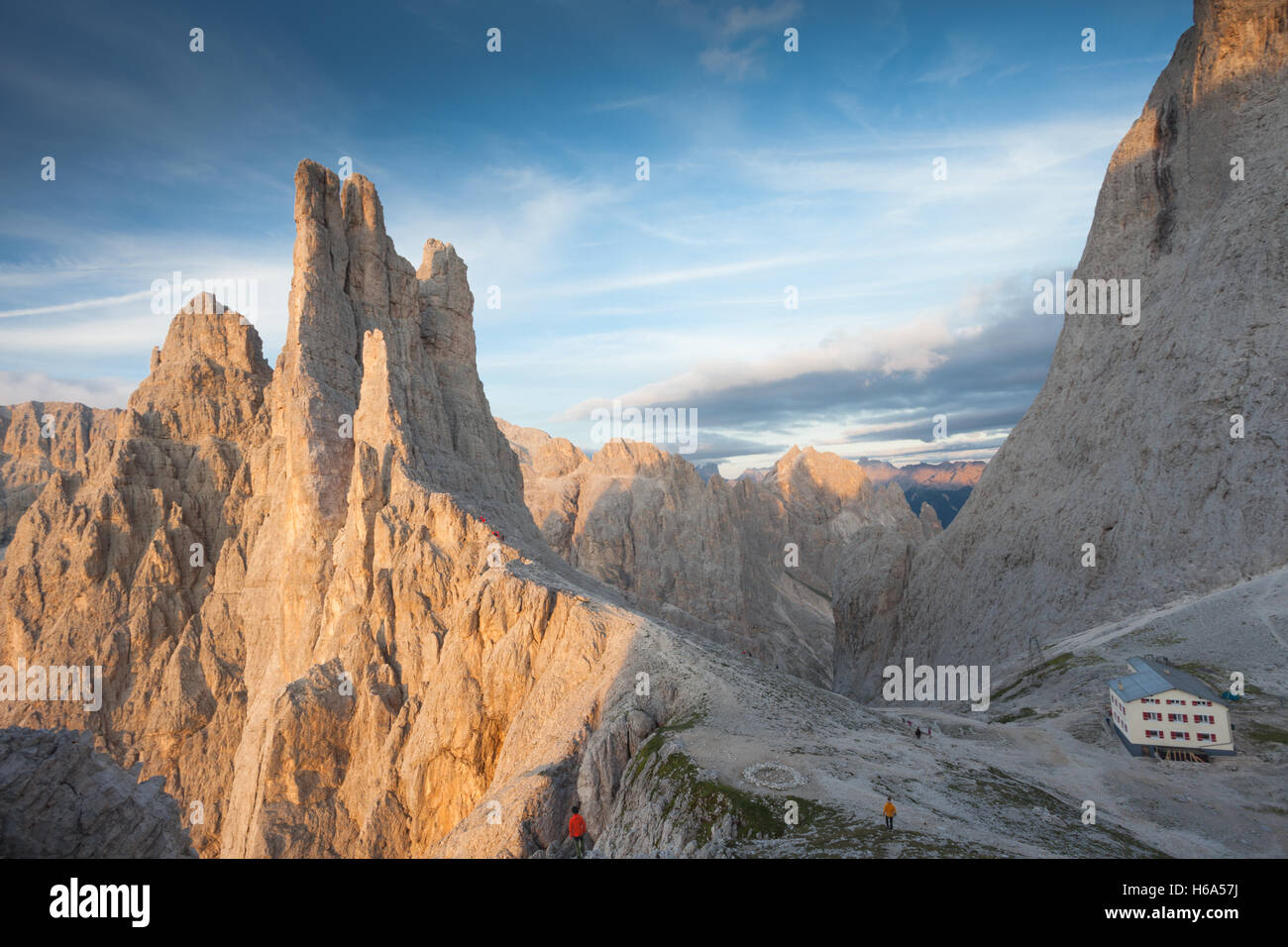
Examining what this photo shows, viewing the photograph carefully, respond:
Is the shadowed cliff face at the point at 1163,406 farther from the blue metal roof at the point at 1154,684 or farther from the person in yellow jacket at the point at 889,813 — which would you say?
the person in yellow jacket at the point at 889,813

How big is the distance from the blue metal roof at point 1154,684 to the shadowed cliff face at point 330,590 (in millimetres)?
25309

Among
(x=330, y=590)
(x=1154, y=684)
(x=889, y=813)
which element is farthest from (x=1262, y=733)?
(x=330, y=590)

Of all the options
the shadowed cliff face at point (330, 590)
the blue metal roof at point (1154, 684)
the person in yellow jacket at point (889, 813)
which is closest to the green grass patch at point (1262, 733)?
the blue metal roof at point (1154, 684)

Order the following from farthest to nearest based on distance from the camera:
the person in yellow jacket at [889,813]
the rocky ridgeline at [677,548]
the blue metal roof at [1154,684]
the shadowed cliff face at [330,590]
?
the rocky ridgeline at [677,548], the shadowed cliff face at [330,590], the blue metal roof at [1154,684], the person in yellow jacket at [889,813]

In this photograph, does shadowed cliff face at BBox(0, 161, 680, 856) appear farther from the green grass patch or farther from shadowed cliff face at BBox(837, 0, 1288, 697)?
shadowed cliff face at BBox(837, 0, 1288, 697)

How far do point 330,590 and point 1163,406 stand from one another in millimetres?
72344

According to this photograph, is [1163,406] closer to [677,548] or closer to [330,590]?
[330,590]

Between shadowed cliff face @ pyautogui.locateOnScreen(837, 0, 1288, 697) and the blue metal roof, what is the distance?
2077 centimetres

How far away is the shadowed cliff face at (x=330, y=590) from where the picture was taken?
40.4 meters

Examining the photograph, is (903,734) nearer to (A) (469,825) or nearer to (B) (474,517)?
(A) (469,825)

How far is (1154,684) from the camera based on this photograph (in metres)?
35.5

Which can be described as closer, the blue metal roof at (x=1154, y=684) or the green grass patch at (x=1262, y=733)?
the green grass patch at (x=1262, y=733)

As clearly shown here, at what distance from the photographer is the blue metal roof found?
114 ft
